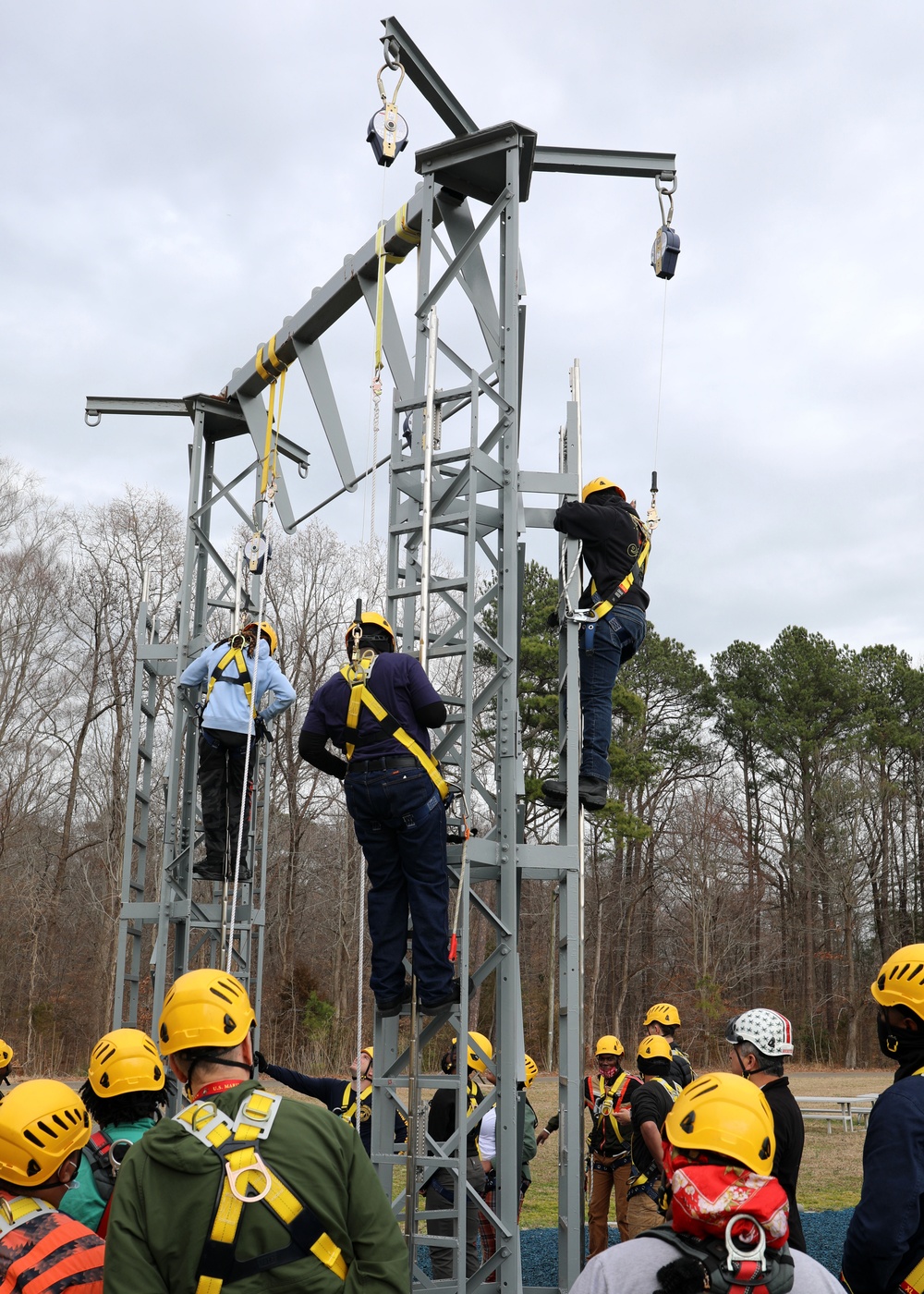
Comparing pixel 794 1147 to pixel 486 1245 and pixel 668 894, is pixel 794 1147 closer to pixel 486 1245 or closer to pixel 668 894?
pixel 486 1245

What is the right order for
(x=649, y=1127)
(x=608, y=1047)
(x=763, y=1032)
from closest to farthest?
1. (x=763, y=1032)
2. (x=649, y=1127)
3. (x=608, y=1047)

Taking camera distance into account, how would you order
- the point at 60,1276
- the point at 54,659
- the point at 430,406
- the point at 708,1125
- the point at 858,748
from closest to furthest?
the point at 708,1125
the point at 60,1276
the point at 430,406
the point at 54,659
the point at 858,748

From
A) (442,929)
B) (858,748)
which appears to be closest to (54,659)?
(858,748)

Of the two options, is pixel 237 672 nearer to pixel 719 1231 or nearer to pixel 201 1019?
pixel 201 1019

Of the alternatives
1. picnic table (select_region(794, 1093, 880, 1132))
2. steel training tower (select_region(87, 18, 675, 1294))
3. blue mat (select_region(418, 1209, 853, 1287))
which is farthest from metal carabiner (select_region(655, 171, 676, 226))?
picnic table (select_region(794, 1093, 880, 1132))

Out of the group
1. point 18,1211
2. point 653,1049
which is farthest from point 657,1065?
point 18,1211

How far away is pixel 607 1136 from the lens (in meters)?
9.50

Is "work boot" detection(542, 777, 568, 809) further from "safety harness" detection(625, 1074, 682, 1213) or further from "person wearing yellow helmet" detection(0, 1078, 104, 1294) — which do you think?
"person wearing yellow helmet" detection(0, 1078, 104, 1294)

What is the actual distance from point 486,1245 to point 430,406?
6761 mm

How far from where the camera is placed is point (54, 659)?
35625 mm

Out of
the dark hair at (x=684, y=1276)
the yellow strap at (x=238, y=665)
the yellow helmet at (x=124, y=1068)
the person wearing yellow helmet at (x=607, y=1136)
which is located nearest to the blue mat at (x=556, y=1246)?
the person wearing yellow helmet at (x=607, y=1136)

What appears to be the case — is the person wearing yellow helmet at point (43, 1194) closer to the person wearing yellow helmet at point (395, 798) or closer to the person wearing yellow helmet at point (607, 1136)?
the person wearing yellow helmet at point (395, 798)

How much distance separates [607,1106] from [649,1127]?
1.95 metres

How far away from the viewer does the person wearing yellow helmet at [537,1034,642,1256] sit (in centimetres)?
940
